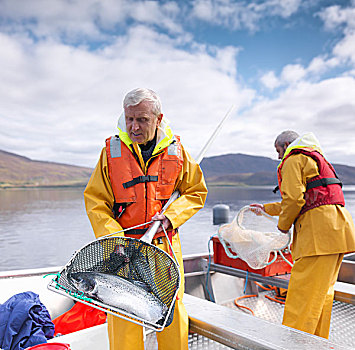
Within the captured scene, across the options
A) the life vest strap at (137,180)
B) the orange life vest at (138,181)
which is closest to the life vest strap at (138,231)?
the orange life vest at (138,181)

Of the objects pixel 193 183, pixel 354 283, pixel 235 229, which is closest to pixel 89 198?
pixel 193 183

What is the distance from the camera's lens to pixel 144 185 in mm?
1742

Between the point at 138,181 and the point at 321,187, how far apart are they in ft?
4.57

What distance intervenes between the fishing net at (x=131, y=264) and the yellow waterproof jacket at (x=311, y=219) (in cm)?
128

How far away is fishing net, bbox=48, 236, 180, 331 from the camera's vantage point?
4.59ft

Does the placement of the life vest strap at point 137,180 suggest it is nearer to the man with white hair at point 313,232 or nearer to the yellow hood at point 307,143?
the man with white hair at point 313,232

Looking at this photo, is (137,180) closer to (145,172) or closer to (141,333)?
(145,172)

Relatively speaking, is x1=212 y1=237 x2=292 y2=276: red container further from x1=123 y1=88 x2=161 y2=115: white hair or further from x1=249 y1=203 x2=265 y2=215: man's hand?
x1=123 y1=88 x2=161 y2=115: white hair

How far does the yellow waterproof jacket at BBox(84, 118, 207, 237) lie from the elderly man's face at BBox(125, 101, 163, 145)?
0.09 m

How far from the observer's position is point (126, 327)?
1580mm

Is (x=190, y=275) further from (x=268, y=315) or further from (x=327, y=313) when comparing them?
(x=327, y=313)

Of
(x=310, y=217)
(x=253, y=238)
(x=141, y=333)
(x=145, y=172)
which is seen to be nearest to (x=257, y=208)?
(x=253, y=238)

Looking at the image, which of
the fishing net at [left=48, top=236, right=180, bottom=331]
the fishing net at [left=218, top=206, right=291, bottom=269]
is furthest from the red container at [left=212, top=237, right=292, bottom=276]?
the fishing net at [left=48, top=236, right=180, bottom=331]

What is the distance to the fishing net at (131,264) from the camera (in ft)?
4.59
